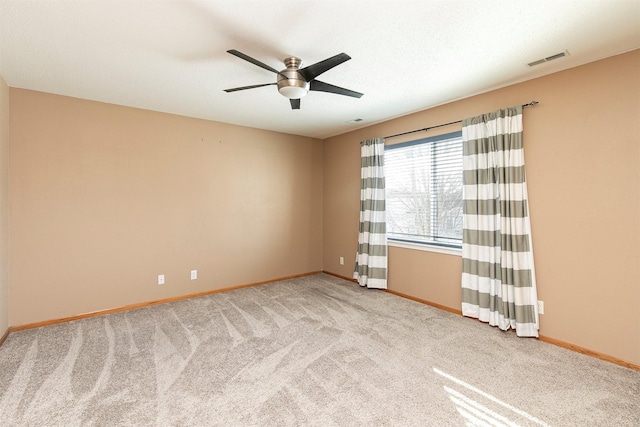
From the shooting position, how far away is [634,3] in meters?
1.78

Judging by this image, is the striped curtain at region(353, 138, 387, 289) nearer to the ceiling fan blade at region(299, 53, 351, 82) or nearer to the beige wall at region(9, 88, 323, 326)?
the beige wall at region(9, 88, 323, 326)

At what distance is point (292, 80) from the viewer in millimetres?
2283

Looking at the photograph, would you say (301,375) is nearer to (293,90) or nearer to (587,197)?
(293,90)

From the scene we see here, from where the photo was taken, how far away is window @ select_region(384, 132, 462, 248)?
3600 millimetres

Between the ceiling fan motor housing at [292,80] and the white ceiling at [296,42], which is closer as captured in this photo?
the white ceiling at [296,42]

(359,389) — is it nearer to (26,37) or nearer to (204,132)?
(26,37)

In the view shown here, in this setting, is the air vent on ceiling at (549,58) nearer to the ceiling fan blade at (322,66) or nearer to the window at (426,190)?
the window at (426,190)

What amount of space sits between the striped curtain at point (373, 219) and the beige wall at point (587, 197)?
5.16 feet

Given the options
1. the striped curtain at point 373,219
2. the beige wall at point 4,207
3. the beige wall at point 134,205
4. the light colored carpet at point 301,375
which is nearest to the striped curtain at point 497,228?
the light colored carpet at point 301,375

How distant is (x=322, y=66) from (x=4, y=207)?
3423 mm

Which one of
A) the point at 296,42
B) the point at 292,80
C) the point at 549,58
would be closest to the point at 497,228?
the point at 549,58

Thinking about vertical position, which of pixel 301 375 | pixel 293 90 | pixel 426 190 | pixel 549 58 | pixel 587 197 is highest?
pixel 549 58

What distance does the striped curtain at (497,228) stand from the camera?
2832 mm

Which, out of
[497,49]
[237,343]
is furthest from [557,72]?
[237,343]
